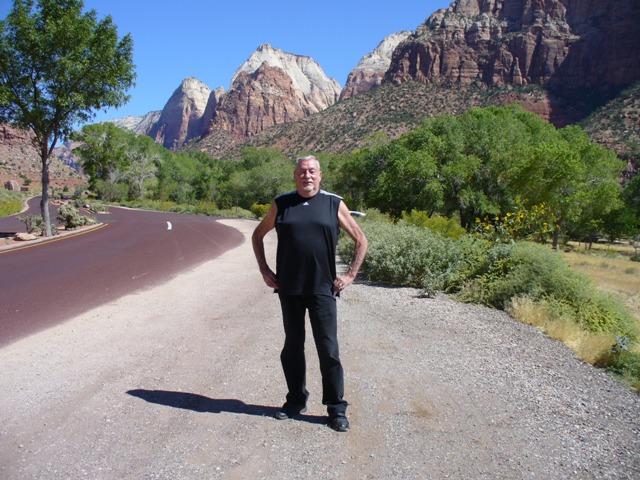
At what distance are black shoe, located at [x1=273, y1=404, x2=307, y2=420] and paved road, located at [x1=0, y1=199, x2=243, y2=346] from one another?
393 centimetres

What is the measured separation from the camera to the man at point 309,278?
395 centimetres

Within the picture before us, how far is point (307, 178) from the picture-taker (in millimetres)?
4023

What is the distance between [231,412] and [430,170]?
26.2 metres

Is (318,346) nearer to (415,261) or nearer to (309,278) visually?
(309,278)

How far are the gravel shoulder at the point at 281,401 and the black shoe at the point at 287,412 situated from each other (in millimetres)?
68

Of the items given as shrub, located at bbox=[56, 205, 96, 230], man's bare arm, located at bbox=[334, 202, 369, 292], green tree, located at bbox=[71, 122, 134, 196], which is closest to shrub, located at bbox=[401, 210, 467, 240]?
man's bare arm, located at bbox=[334, 202, 369, 292]

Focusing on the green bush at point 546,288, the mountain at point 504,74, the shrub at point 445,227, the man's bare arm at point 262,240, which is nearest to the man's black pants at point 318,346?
the man's bare arm at point 262,240

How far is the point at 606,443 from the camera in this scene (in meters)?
3.83

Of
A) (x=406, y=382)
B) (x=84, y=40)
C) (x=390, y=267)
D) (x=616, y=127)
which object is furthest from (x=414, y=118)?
(x=406, y=382)

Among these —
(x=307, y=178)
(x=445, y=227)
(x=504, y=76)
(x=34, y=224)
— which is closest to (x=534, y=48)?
(x=504, y=76)

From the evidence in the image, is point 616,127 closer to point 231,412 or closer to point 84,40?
point 84,40

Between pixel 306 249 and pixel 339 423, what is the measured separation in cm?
140

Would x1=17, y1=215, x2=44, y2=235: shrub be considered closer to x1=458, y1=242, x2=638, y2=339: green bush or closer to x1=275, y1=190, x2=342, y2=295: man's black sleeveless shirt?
x1=458, y1=242, x2=638, y2=339: green bush

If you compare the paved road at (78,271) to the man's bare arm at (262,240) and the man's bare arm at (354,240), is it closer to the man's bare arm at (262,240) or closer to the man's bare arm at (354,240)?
the man's bare arm at (262,240)
